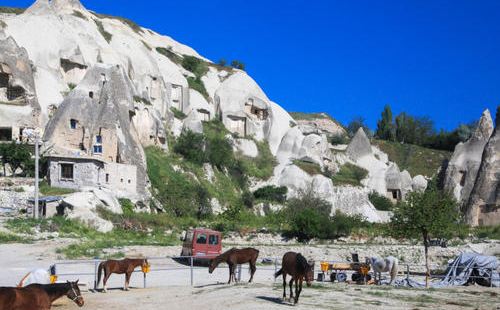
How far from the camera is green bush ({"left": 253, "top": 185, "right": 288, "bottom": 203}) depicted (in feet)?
207

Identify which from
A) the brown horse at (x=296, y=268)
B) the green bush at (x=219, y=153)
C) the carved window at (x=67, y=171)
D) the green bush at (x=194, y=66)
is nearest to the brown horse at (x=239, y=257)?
the brown horse at (x=296, y=268)

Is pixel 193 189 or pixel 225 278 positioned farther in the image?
pixel 193 189

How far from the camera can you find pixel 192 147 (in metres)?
61.9

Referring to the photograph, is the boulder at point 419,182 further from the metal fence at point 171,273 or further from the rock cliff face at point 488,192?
the metal fence at point 171,273

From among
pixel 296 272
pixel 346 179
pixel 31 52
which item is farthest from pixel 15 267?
pixel 346 179

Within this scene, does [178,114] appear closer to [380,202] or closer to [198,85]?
[198,85]

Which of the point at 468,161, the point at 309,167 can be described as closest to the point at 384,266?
the point at 309,167

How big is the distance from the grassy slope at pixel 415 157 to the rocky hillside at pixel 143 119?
6.47 ft

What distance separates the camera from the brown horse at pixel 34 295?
12.1 metres

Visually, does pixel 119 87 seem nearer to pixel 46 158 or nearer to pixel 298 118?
pixel 46 158

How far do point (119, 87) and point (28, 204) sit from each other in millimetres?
18713

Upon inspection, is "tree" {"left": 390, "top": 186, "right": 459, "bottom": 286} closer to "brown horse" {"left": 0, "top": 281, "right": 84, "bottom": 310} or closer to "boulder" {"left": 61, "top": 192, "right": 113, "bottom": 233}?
"boulder" {"left": 61, "top": 192, "right": 113, "bottom": 233}

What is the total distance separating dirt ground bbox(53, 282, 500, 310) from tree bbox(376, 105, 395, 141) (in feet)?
295

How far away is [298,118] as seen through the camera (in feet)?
365
